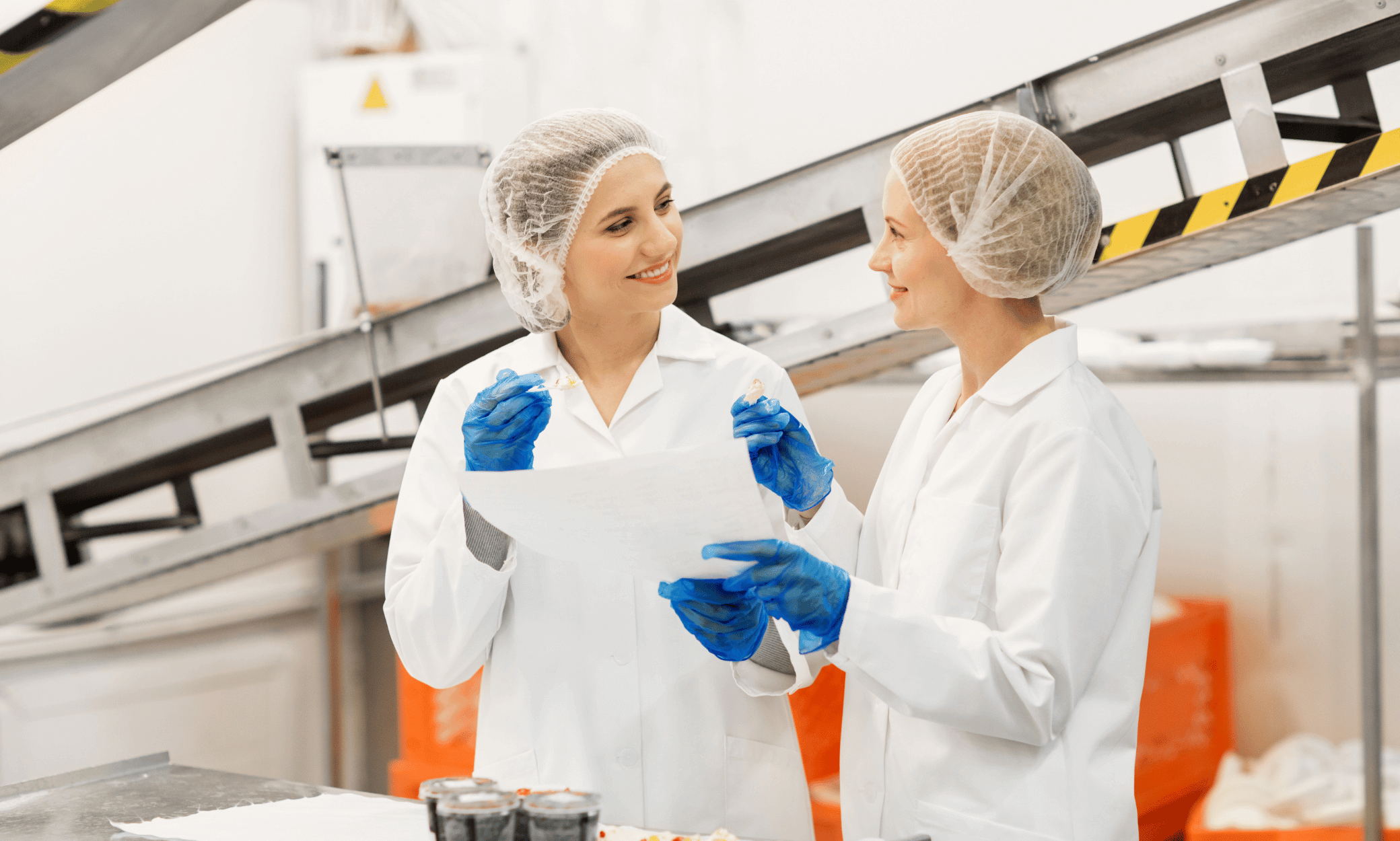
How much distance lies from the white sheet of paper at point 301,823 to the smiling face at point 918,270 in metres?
0.79

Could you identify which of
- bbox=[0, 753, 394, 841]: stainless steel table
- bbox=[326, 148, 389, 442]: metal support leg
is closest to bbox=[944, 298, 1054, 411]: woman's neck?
bbox=[0, 753, 394, 841]: stainless steel table

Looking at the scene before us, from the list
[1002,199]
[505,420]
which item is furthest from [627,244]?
[1002,199]

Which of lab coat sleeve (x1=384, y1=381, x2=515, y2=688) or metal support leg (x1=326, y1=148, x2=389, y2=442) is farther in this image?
metal support leg (x1=326, y1=148, x2=389, y2=442)

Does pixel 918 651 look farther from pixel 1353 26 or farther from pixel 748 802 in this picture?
pixel 1353 26

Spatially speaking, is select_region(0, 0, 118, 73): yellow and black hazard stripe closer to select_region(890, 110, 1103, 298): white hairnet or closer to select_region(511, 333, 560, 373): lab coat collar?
select_region(511, 333, 560, 373): lab coat collar

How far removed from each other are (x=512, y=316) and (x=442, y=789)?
1.41 m

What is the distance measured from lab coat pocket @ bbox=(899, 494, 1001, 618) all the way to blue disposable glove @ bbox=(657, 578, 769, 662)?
192mm

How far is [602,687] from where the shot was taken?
1.44 metres

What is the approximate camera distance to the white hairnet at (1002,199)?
1.25 meters

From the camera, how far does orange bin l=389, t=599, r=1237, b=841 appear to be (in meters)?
2.82

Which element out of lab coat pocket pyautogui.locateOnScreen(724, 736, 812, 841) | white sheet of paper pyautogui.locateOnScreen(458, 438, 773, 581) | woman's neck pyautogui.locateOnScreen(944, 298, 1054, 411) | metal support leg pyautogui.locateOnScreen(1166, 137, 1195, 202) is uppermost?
metal support leg pyautogui.locateOnScreen(1166, 137, 1195, 202)

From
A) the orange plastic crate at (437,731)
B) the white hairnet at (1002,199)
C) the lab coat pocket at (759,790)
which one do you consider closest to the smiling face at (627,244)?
the white hairnet at (1002,199)

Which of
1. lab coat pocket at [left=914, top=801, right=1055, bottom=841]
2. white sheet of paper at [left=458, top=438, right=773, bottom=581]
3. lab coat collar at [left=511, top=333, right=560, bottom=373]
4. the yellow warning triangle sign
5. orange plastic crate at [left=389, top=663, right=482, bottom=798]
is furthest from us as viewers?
the yellow warning triangle sign

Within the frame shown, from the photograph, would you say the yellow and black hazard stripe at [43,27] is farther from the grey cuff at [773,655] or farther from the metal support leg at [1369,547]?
the metal support leg at [1369,547]
